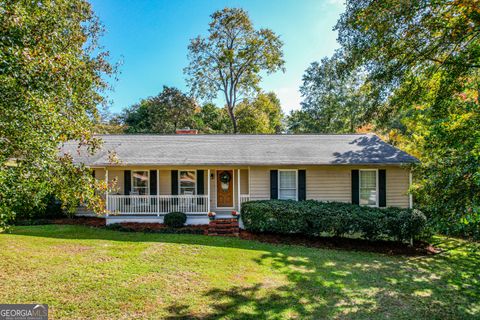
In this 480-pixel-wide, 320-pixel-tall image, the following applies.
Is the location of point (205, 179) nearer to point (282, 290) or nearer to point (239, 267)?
point (239, 267)

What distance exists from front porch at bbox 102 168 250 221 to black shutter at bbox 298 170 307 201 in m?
2.39

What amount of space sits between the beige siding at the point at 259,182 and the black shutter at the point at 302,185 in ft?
4.66

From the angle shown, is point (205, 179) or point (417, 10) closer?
point (417, 10)

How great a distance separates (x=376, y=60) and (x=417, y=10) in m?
2.34

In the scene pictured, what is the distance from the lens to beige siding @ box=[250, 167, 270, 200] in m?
12.1

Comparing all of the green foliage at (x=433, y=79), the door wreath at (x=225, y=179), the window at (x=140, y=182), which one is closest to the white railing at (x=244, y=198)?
the door wreath at (x=225, y=179)

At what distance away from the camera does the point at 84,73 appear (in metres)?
5.86

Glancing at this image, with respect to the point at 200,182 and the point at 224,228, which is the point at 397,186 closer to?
the point at 224,228

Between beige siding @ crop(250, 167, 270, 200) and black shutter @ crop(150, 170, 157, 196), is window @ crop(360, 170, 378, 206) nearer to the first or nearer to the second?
beige siding @ crop(250, 167, 270, 200)

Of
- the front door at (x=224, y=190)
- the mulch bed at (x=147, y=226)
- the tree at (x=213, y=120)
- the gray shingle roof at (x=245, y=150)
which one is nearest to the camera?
the mulch bed at (x=147, y=226)

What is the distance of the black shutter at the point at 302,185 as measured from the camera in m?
11.9

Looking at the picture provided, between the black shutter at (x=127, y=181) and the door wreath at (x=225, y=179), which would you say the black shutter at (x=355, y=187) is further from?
the black shutter at (x=127, y=181)

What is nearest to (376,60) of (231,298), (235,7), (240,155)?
(240,155)

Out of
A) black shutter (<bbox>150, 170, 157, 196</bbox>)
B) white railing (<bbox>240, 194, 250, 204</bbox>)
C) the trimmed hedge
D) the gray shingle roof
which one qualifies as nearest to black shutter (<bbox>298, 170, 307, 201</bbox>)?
the gray shingle roof
